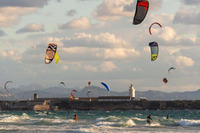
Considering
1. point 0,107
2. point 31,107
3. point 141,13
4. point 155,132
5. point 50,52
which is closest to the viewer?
point 141,13

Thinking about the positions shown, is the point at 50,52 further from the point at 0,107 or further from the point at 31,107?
the point at 0,107

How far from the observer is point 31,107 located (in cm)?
12656

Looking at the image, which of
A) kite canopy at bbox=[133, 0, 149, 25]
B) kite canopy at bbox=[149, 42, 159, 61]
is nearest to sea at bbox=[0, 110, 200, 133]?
kite canopy at bbox=[149, 42, 159, 61]

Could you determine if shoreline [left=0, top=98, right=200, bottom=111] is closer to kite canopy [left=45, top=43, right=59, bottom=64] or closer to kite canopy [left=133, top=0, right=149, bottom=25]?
kite canopy [left=45, top=43, right=59, bottom=64]

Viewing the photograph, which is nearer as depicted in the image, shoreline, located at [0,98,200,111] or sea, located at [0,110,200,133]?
sea, located at [0,110,200,133]

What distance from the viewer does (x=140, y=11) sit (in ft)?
127

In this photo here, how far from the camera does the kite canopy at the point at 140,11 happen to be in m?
37.7

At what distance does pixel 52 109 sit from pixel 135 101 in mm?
21014

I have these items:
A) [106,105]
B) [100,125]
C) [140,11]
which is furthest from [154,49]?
[106,105]

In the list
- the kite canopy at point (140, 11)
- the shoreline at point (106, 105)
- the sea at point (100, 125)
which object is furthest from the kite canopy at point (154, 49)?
the shoreline at point (106, 105)

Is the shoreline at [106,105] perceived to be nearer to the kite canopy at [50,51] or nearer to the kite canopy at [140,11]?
the kite canopy at [50,51]

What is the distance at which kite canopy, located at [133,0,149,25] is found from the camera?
3772cm

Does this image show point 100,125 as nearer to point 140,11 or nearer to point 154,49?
point 154,49

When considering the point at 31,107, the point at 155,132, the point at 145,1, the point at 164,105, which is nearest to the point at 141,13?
the point at 145,1
